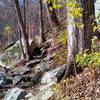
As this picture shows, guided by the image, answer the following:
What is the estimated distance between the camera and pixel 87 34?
643cm

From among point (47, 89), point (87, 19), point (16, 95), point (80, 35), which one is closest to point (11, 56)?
point (16, 95)

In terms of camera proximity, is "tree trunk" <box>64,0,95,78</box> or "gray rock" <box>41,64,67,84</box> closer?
"tree trunk" <box>64,0,95,78</box>

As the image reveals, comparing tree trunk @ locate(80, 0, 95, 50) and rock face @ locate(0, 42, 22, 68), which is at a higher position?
tree trunk @ locate(80, 0, 95, 50)

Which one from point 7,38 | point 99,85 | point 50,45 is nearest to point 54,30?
point 50,45

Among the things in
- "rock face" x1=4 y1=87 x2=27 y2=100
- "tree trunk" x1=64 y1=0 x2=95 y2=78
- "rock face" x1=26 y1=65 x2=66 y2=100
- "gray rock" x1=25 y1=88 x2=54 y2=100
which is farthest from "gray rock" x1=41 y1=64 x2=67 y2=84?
"rock face" x1=4 y1=87 x2=27 y2=100

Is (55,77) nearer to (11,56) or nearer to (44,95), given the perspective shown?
(44,95)

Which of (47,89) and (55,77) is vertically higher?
(55,77)

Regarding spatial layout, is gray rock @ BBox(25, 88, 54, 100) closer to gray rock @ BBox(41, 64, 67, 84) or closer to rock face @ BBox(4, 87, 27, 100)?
rock face @ BBox(4, 87, 27, 100)

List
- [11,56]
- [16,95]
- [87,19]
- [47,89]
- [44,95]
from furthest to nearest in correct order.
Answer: [11,56] → [16,95] → [47,89] → [87,19] → [44,95]

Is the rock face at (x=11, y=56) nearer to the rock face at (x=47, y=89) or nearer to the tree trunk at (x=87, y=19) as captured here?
the rock face at (x=47, y=89)

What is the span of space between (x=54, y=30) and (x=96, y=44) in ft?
24.4

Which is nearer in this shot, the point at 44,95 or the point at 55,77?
the point at 44,95

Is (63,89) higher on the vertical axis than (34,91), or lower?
higher

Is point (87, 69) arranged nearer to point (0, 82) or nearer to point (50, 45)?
point (0, 82)
